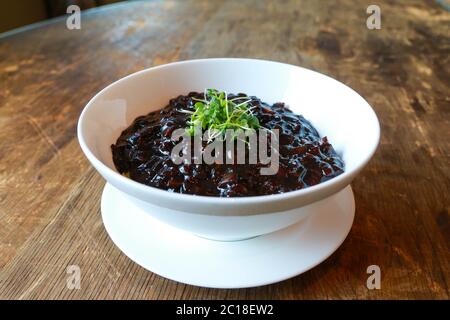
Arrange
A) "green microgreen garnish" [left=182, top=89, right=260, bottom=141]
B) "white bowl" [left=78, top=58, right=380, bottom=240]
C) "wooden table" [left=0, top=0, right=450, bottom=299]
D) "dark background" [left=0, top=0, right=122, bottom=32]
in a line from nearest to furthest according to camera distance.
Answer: "white bowl" [left=78, top=58, right=380, bottom=240] → "wooden table" [left=0, top=0, right=450, bottom=299] → "green microgreen garnish" [left=182, top=89, right=260, bottom=141] → "dark background" [left=0, top=0, right=122, bottom=32]

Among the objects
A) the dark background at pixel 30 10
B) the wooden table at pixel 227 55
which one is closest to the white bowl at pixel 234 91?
the wooden table at pixel 227 55

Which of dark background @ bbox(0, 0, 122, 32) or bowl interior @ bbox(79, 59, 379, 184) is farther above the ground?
bowl interior @ bbox(79, 59, 379, 184)

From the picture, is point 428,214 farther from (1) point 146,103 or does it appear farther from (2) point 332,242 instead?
(1) point 146,103

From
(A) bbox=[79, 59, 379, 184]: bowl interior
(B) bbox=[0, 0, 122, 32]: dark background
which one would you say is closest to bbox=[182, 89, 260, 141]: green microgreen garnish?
(A) bbox=[79, 59, 379, 184]: bowl interior

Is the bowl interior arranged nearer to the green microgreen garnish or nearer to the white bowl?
the white bowl

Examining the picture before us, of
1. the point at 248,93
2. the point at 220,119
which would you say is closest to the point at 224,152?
the point at 220,119

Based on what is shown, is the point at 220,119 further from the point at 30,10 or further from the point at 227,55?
the point at 30,10

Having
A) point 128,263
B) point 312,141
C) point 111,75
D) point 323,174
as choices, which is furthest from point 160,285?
point 111,75
